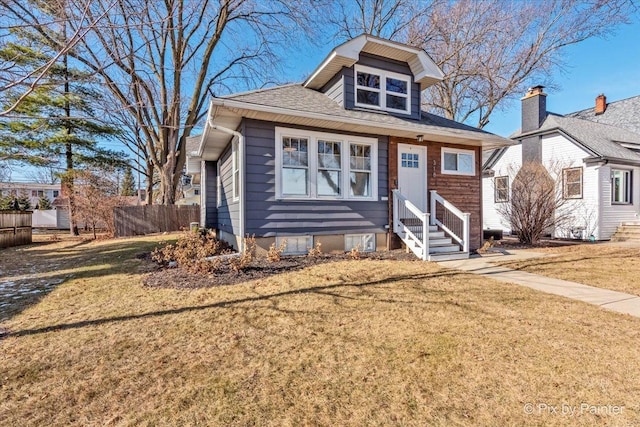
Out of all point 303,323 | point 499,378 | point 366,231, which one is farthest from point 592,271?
point 303,323

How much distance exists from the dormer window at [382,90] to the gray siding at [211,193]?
22.2ft

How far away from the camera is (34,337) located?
3281 millimetres

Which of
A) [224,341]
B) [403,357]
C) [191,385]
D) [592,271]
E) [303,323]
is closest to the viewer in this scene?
[191,385]

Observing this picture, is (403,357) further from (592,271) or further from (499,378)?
(592,271)

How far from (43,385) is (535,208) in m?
12.5

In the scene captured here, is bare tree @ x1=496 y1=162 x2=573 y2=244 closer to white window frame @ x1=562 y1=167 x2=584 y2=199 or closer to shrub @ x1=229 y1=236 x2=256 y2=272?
white window frame @ x1=562 y1=167 x2=584 y2=199

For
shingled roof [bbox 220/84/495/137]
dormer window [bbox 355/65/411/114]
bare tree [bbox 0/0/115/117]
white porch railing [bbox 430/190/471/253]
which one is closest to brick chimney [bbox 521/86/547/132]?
shingled roof [bbox 220/84/495/137]

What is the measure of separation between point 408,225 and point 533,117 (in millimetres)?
11644

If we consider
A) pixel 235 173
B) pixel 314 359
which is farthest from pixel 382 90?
pixel 314 359

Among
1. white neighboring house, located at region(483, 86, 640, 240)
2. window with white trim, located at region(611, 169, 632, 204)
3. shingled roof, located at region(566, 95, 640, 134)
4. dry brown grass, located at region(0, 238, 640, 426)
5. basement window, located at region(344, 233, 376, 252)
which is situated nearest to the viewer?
dry brown grass, located at region(0, 238, 640, 426)

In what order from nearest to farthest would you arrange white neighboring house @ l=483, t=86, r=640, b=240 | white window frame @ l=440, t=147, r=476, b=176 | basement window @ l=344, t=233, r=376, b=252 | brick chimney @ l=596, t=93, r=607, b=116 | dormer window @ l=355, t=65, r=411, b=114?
basement window @ l=344, t=233, r=376, b=252, dormer window @ l=355, t=65, r=411, b=114, white window frame @ l=440, t=147, r=476, b=176, white neighboring house @ l=483, t=86, r=640, b=240, brick chimney @ l=596, t=93, r=607, b=116

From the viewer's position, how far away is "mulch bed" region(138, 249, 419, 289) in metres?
5.16

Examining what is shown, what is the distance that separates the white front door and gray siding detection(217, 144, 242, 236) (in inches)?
174

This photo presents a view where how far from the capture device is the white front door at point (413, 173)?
8.53 meters
